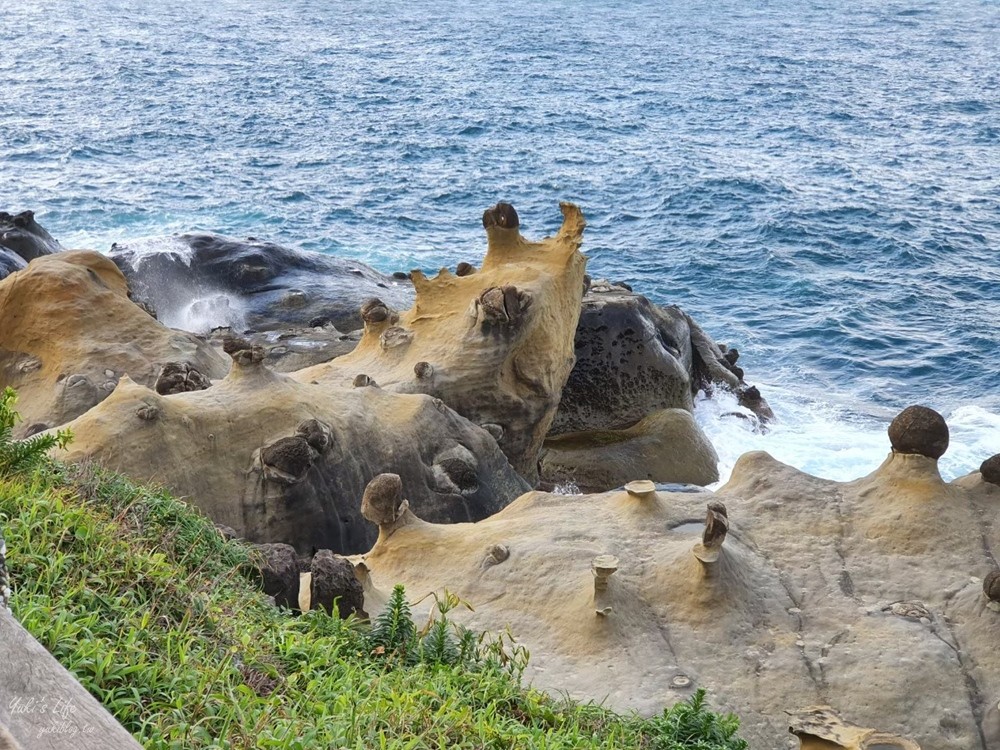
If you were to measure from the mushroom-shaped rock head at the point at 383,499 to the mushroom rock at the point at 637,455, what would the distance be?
6825 mm

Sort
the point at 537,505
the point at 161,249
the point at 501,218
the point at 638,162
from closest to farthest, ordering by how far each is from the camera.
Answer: the point at 537,505 < the point at 501,218 < the point at 161,249 < the point at 638,162

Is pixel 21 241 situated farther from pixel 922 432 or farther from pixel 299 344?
pixel 922 432

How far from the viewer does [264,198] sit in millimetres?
36281

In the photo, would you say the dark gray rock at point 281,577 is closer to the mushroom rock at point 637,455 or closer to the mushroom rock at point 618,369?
the mushroom rock at point 637,455

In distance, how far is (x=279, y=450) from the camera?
11.5 meters

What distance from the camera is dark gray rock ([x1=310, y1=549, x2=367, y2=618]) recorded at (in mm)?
8523

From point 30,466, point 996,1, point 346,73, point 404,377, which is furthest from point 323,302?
point 996,1

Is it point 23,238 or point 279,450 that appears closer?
point 279,450

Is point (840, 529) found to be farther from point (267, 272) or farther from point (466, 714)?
point (267, 272)

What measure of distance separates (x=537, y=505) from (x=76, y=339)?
21.4ft

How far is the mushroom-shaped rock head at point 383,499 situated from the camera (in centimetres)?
1081

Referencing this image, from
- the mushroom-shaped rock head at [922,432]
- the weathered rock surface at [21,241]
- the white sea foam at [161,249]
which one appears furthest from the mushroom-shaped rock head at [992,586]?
the white sea foam at [161,249]

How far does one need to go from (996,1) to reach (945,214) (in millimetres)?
43164

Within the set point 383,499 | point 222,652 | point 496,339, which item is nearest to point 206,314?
point 496,339
